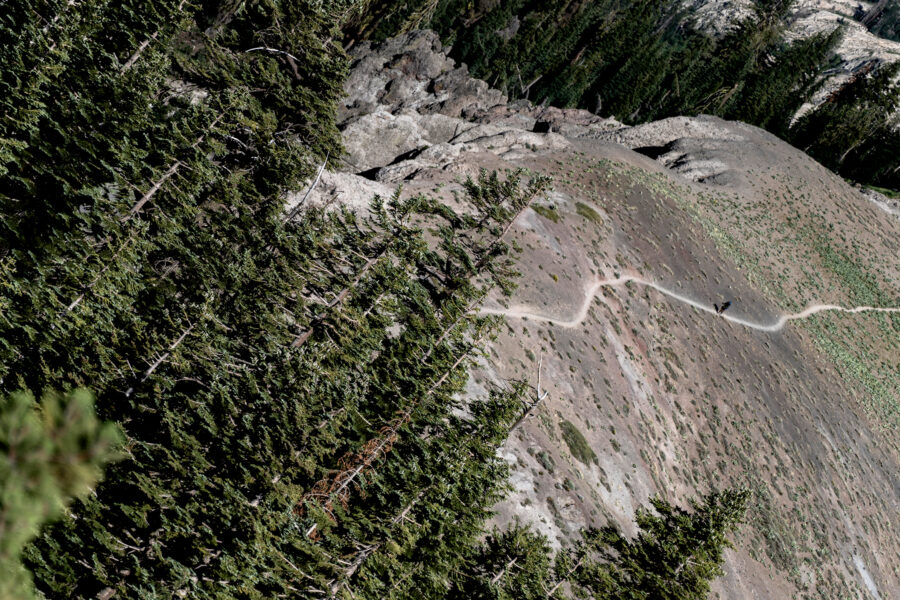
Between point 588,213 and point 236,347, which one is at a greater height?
point 588,213

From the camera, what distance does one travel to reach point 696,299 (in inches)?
2435

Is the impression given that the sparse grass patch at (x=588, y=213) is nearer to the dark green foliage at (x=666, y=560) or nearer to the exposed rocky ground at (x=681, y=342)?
the exposed rocky ground at (x=681, y=342)

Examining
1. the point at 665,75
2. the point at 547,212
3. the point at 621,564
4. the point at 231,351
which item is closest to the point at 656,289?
the point at 547,212

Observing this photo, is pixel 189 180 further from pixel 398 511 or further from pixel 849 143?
pixel 849 143

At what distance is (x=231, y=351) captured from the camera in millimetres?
20531

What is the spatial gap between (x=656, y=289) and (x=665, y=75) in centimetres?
9647

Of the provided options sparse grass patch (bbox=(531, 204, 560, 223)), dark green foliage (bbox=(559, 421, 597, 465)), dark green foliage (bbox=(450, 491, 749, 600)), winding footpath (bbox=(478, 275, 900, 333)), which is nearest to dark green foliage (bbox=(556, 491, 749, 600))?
dark green foliage (bbox=(450, 491, 749, 600))

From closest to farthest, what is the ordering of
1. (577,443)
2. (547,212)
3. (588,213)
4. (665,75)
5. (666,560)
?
(666,560) → (577,443) → (547,212) → (588,213) → (665,75)

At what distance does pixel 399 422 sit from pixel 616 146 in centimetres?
7420

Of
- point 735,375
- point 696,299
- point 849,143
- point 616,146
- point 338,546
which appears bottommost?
point 338,546

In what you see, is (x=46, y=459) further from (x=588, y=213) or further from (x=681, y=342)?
(x=588, y=213)

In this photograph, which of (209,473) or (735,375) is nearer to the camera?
(209,473)

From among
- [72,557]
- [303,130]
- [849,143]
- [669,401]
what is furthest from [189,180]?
[849,143]

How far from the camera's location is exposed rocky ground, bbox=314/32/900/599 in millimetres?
37531
